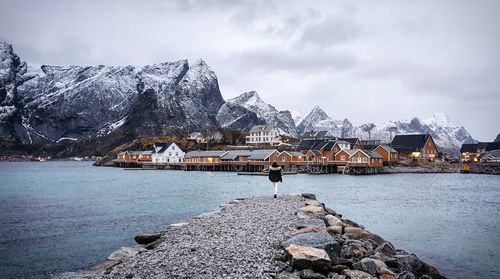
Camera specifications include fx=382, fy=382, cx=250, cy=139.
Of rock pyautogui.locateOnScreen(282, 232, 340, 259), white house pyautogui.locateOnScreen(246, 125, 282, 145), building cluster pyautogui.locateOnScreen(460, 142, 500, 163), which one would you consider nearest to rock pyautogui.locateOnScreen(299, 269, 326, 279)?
rock pyautogui.locateOnScreen(282, 232, 340, 259)

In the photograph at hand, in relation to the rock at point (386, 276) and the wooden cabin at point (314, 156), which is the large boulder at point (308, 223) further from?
the wooden cabin at point (314, 156)

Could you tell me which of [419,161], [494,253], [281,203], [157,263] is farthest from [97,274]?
[419,161]

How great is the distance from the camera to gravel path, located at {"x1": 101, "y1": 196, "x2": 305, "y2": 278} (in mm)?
11539

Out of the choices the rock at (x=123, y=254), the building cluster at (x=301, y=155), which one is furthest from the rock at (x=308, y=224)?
the building cluster at (x=301, y=155)

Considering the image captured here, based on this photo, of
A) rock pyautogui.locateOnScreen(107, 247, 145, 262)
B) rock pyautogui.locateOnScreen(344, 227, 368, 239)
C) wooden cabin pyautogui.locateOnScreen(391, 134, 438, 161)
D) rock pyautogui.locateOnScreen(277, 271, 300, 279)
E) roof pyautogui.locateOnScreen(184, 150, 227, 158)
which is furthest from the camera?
wooden cabin pyautogui.locateOnScreen(391, 134, 438, 161)

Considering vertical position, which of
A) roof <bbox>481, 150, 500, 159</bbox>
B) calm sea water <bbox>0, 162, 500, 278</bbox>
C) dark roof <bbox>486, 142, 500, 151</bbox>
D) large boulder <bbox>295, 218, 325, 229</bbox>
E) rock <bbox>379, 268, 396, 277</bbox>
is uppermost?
dark roof <bbox>486, 142, 500, 151</bbox>

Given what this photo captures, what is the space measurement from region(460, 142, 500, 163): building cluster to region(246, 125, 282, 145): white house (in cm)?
7299

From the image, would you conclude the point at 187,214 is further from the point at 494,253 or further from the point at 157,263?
the point at 494,253

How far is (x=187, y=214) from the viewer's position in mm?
31766

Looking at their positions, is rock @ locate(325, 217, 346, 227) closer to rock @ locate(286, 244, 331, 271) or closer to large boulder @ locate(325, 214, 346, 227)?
large boulder @ locate(325, 214, 346, 227)

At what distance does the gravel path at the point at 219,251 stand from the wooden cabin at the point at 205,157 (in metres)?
99.8

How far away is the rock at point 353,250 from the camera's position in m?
14.1

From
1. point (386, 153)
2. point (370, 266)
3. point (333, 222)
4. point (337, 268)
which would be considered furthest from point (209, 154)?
point (337, 268)

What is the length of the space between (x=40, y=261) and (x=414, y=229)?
23749 mm
